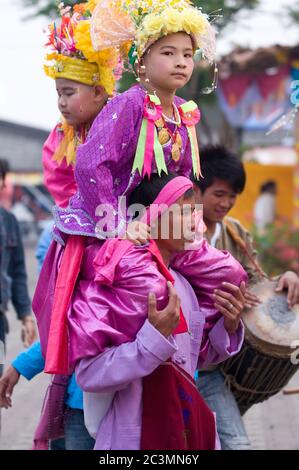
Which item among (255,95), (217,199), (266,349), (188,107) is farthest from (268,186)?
(188,107)

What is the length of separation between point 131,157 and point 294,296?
4.63 feet

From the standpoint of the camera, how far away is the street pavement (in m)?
5.99

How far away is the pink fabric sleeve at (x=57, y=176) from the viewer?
380 cm

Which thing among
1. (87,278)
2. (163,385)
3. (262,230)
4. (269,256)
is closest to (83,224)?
(87,278)

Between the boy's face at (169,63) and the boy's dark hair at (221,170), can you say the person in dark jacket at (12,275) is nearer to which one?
the boy's dark hair at (221,170)

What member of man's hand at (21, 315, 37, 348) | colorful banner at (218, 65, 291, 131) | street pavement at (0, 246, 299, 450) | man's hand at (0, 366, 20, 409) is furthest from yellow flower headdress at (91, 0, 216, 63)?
colorful banner at (218, 65, 291, 131)

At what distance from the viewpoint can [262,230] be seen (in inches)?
544

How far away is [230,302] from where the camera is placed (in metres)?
3.11

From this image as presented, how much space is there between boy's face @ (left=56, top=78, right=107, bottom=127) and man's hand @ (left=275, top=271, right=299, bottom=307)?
1.25m

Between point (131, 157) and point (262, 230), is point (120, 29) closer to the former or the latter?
point (131, 157)

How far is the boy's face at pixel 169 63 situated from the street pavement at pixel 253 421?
3.36 meters

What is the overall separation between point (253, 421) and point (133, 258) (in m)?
4.12

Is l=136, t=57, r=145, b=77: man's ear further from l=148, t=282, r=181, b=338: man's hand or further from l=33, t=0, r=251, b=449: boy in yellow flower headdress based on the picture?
l=148, t=282, r=181, b=338: man's hand

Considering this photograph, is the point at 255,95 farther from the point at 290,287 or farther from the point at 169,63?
the point at 169,63
